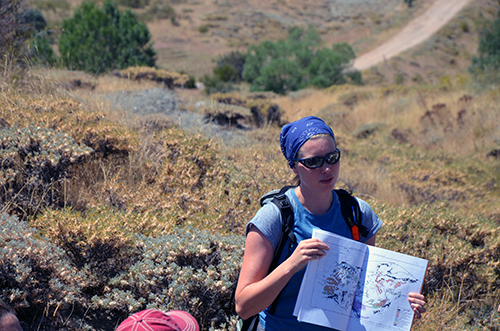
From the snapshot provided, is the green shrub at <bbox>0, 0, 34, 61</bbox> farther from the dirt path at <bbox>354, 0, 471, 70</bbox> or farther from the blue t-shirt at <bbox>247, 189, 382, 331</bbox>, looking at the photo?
the dirt path at <bbox>354, 0, 471, 70</bbox>

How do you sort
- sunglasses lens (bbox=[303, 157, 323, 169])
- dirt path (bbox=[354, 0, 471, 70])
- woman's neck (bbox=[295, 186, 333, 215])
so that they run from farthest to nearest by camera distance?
dirt path (bbox=[354, 0, 471, 70])
woman's neck (bbox=[295, 186, 333, 215])
sunglasses lens (bbox=[303, 157, 323, 169])

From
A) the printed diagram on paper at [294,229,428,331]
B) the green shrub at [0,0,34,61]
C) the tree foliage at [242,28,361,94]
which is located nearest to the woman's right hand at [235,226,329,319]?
the printed diagram on paper at [294,229,428,331]

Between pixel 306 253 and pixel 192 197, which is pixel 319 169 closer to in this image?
pixel 306 253

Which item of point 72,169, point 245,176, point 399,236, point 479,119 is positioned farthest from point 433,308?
point 479,119

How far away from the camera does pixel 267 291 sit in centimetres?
177

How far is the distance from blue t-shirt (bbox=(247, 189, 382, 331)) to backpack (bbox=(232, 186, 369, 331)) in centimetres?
2

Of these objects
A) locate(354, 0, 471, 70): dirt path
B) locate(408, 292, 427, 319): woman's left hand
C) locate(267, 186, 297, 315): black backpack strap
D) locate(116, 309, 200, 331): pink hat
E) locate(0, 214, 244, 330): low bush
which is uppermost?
locate(354, 0, 471, 70): dirt path

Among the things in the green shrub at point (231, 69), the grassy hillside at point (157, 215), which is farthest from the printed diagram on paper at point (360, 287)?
the green shrub at point (231, 69)

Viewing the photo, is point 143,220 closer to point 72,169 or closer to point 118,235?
point 118,235

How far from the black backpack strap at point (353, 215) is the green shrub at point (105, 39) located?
622 inches

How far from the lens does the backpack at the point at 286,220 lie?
1947mm

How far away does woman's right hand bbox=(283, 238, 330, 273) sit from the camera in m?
1.72

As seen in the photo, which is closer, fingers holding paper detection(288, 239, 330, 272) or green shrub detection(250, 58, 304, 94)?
fingers holding paper detection(288, 239, 330, 272)

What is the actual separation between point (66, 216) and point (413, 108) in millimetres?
11025
